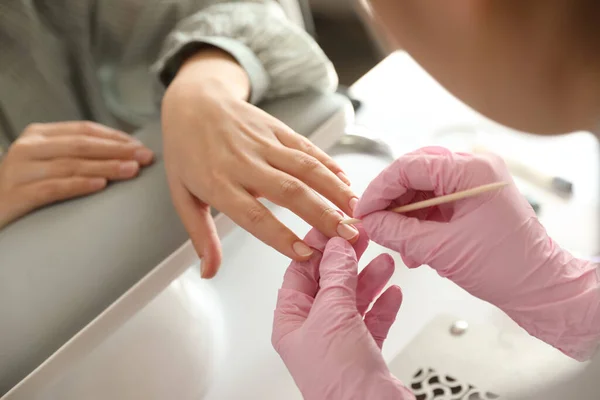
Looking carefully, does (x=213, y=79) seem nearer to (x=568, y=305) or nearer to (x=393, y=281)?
(x=393, y=281)

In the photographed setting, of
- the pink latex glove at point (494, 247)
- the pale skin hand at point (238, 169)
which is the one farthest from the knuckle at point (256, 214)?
the pink latex glove at point (494, 247)

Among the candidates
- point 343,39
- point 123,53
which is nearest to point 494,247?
point 123,53

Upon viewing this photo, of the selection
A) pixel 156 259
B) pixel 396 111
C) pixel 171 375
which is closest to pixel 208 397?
pixel 171 375

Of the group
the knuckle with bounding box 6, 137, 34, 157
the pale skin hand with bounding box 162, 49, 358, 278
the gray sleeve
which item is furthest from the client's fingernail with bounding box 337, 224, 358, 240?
the knuckle with bounding box 6, 137, 34, 157

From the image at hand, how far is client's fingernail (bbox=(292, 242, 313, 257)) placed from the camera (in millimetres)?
632

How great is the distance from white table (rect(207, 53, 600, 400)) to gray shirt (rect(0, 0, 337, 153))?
0.66 ft

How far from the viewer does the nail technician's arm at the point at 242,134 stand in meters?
0.65

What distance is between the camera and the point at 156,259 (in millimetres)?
653

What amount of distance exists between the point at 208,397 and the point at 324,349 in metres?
0.25

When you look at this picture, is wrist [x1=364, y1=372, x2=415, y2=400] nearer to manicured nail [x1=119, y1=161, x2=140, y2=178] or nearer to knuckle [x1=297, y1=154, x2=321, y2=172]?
knuckle [x1=297, y1=154, x2=321, y2=172]

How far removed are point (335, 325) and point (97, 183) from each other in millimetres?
341

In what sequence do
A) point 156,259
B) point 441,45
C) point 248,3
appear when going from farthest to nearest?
point 248,3
point 156,259
point 441,45

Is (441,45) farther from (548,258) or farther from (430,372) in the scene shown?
(430,372)

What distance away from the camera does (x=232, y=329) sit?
2.63ft
